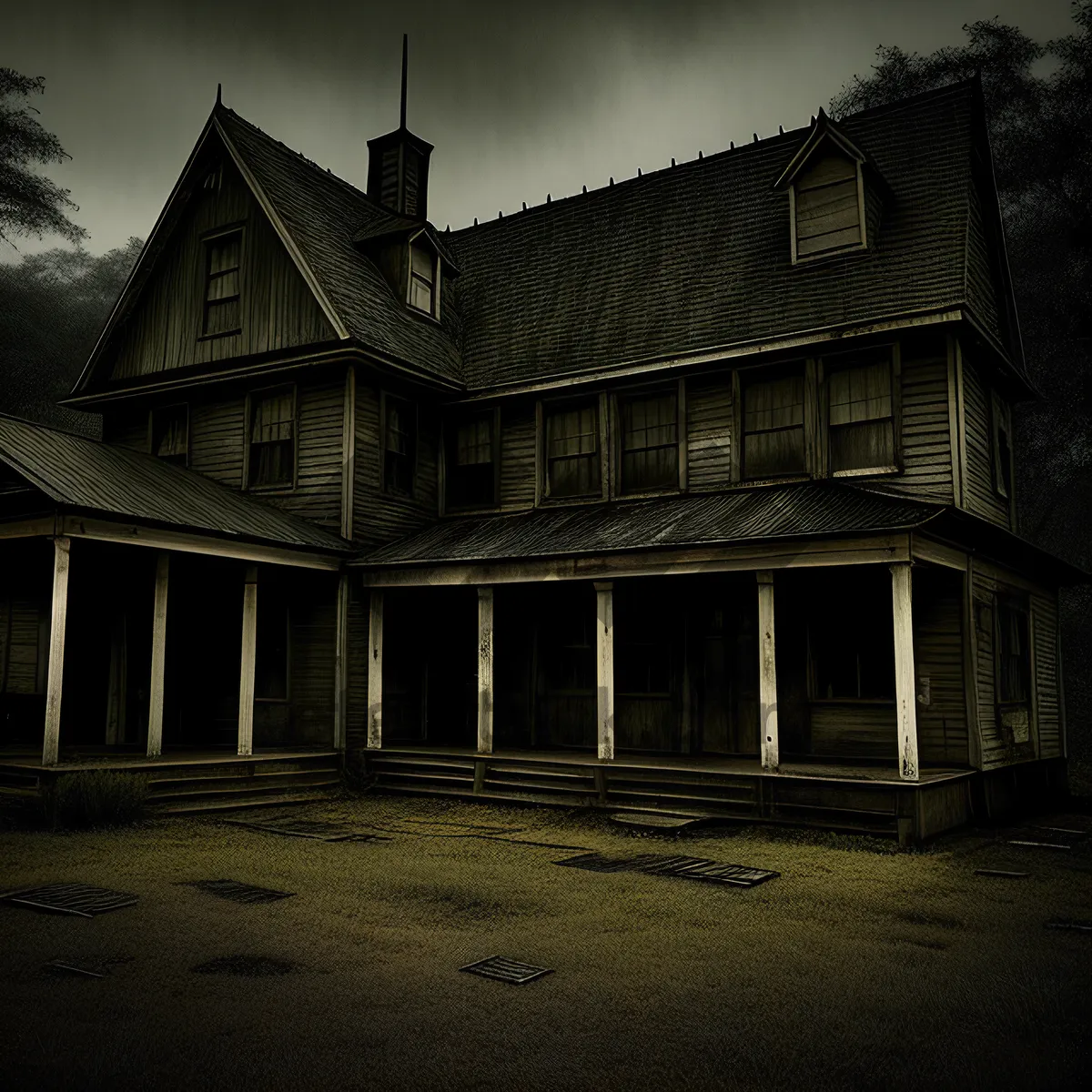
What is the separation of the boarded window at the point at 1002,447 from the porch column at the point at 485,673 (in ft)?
26.5

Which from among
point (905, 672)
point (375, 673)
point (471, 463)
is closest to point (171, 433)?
point (471, 463)

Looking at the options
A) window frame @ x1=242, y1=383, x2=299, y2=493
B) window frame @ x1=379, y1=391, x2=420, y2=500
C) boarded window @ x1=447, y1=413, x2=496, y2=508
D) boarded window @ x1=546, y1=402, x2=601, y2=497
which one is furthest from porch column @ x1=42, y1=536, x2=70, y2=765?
boarded window @ x1=546, y1=402, x2=601, y2=497

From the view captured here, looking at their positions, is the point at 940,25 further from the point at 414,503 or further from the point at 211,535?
the point at 211,535

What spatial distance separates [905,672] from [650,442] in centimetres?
616

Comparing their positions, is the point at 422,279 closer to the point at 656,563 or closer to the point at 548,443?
the point at 548,443

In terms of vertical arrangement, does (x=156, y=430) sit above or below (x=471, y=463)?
above

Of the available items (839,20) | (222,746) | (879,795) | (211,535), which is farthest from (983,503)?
(839,20)

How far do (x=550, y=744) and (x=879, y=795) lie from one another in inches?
249

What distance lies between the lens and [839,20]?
31781mm

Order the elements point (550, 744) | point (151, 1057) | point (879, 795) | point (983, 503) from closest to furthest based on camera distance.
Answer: point (151, 1057)
point (879, 795)
point (983, 503)
point (550, 744)

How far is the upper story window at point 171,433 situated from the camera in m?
18.4

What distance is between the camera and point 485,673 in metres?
14.6

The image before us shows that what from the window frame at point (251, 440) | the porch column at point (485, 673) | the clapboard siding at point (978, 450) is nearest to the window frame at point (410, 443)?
the window frame at point (251, 440)

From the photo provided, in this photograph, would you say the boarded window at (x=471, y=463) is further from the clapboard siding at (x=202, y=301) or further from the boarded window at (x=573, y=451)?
the clapboard siding at (x=202, y=301)
